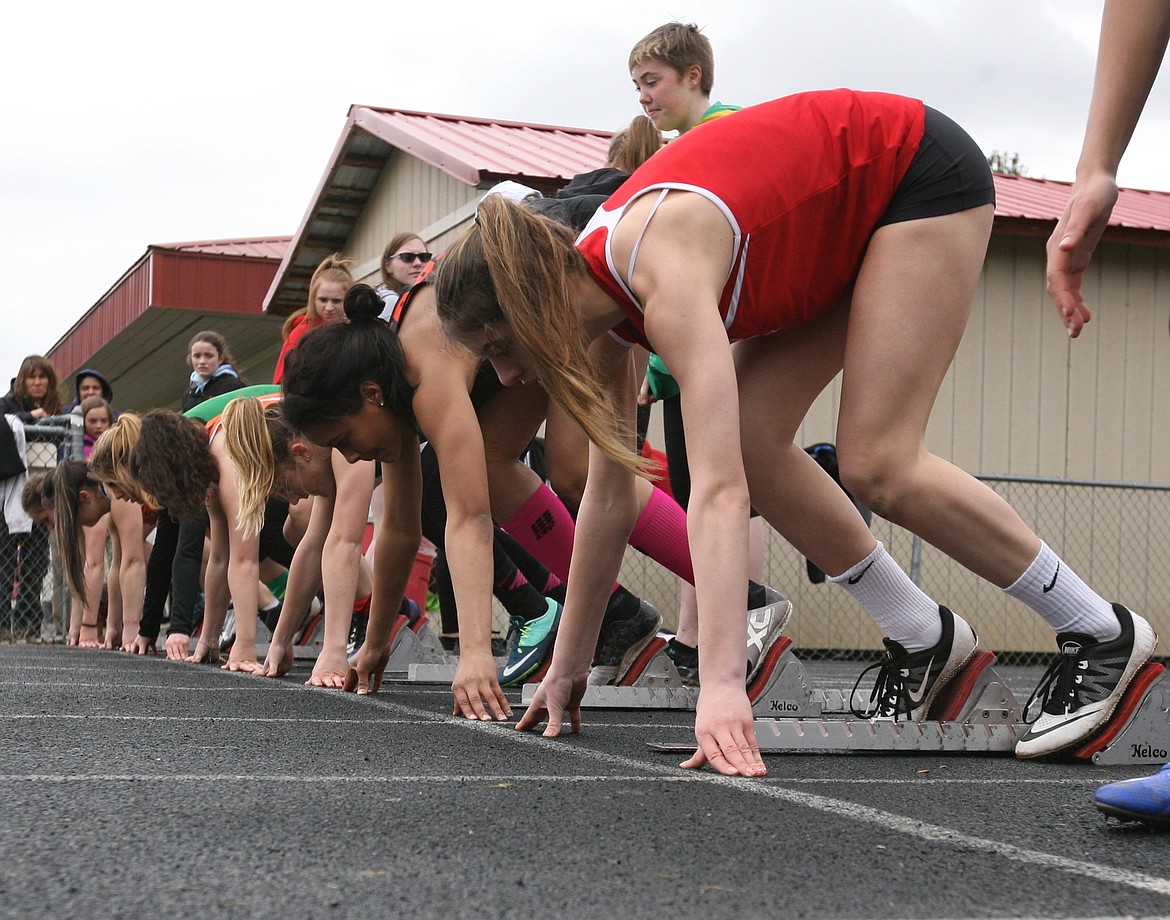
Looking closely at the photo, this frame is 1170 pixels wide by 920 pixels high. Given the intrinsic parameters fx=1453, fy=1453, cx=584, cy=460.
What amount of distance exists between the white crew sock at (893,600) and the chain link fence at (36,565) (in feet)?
25.7

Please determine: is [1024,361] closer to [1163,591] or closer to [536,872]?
[1163,591]

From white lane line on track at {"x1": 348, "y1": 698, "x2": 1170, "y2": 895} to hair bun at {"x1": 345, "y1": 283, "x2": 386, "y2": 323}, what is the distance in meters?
1.64

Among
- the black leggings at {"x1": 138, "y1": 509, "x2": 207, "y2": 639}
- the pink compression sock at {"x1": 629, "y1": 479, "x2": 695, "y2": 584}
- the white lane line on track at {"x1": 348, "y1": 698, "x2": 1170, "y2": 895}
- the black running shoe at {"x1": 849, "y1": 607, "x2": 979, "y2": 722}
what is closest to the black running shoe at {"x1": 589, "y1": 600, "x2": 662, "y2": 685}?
the pink compression sock at {"x1": 629, "y1": 479, "x2": 695, "y2": 584}

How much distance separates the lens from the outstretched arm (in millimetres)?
1867

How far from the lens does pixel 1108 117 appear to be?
6.34 feet

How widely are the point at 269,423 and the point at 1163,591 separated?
8.68 meters

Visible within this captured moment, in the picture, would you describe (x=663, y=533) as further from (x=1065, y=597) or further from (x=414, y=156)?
(x=414, y=156)

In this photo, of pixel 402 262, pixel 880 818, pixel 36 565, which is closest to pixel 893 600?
pixel 880 818

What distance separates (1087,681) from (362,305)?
222 centimetres

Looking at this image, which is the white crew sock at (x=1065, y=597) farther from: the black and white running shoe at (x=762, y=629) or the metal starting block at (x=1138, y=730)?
the black and white running shoe at (x=762, y=629)

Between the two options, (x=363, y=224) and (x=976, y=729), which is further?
(x=363, y=224)

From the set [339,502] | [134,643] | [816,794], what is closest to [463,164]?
[134,643]

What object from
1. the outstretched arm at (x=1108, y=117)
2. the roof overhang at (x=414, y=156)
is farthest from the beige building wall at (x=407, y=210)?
the outstretched arm at (x=1108, y=117)

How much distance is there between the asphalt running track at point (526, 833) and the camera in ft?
5.42
